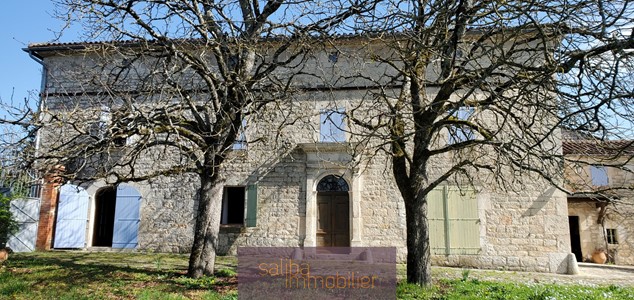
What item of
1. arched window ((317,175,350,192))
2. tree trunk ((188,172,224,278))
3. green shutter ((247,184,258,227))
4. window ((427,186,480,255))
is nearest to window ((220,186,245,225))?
green shutter ((247,184,258,227))

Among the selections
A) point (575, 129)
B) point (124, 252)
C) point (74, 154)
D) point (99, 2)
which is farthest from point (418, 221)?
point (124, 252)

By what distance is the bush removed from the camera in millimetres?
10578

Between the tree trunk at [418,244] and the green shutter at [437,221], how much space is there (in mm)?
4505

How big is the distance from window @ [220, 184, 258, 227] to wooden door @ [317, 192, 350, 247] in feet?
6.24

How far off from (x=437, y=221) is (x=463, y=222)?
27.1 inches

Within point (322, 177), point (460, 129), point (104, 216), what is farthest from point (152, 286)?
point (104, 216)

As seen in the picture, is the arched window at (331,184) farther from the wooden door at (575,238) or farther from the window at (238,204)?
the wooden door at (575,238)

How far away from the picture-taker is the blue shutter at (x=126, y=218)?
39.9ft

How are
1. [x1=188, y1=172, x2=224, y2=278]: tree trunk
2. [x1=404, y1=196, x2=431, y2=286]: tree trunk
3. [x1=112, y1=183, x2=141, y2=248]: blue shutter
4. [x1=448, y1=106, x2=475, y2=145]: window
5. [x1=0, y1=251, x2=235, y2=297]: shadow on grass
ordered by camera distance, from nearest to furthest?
[x1=0, y1=251, x2=235, y2=297]: shadow on grass
[x1=404, y1=196, x2=431, y2=286]: tree trunk
[x1=448, y1=106, x2=475, y2=145]: window
[x1=188, y1=172, x2=224, y2=278]: tree trunk
[x1=112, y1=183, x2=141, y2=248]: blue shutter

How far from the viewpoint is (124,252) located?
12.0 m

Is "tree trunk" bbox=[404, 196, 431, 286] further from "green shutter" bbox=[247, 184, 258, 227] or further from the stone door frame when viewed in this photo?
"green shutter" bbox=[247, 184, 258, 227]

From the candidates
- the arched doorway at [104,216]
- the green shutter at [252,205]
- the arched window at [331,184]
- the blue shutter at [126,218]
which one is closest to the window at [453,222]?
the arched window at [331,184]

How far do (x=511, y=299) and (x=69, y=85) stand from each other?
13167mm

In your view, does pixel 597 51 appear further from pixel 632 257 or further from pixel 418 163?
pixel 632 257
